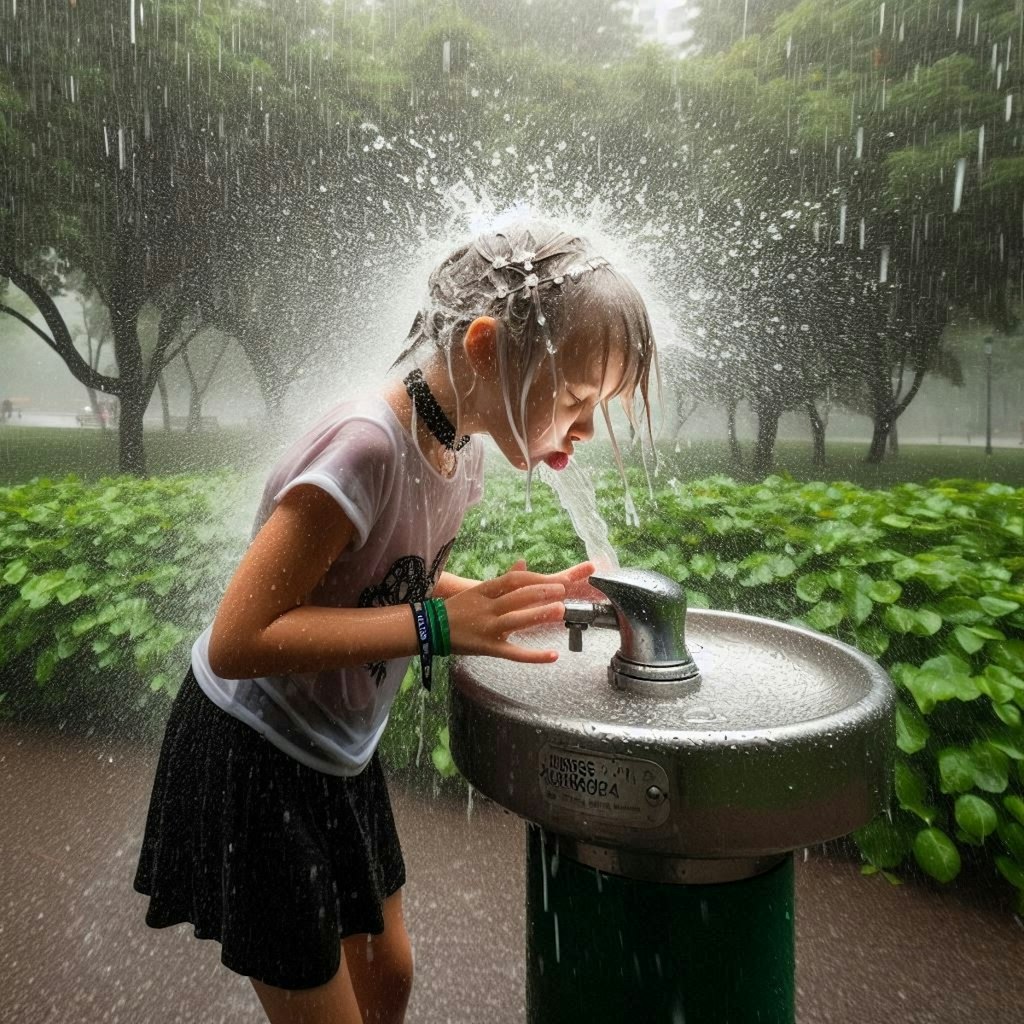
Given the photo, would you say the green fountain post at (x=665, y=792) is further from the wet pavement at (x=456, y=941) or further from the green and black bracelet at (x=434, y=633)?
the wet pavement at (x=456, y=941)

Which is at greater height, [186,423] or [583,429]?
[583,429]

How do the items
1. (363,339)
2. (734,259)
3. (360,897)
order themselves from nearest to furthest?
(360,897) < (363,339) < (734,259)

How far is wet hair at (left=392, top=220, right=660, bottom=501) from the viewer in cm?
107

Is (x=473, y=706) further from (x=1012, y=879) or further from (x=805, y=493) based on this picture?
(x=805, y=493)

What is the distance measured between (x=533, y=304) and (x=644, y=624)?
51cm

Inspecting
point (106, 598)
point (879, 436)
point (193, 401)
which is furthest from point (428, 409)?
point (193, 401)

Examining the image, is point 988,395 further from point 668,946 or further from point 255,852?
point 255,852

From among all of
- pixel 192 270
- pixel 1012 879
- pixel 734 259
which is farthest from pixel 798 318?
pixel 192 270

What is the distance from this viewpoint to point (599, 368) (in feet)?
3.57

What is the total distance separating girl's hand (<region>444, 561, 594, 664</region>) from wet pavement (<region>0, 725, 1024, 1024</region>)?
1.47 metres

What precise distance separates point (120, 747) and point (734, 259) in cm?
541

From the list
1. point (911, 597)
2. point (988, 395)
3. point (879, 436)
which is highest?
point (988, 395)

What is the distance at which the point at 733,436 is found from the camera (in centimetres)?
655

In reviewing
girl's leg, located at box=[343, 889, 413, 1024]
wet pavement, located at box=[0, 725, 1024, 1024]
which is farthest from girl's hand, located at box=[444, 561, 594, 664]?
wet pavement, located at box=[0, 725, 1024, 1024]
